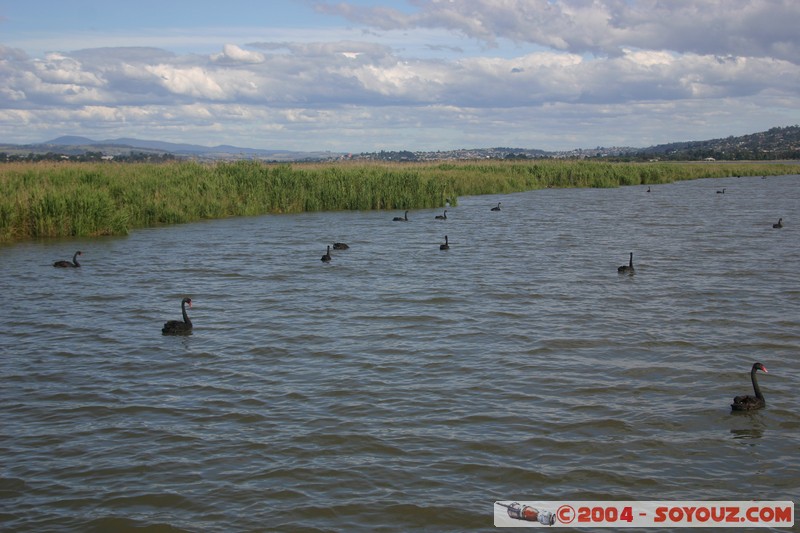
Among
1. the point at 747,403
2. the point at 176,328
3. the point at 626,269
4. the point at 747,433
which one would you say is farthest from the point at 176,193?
the point at 747,433

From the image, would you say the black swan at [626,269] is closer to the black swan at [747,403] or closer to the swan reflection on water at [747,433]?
the black swan at [747,403]

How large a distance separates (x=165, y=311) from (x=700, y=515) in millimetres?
10778

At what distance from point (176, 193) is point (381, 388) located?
896 inches

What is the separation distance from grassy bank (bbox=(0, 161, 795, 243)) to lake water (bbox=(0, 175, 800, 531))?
11.3 feet

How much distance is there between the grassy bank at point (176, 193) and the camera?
80.1 feet

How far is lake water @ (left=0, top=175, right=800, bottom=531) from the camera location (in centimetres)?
716

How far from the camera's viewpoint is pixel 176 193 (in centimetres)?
3070

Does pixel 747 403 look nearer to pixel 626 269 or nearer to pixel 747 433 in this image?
pixel 747 433

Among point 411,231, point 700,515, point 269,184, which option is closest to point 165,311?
point 700,515

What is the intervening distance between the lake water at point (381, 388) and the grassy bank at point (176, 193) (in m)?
3.45
